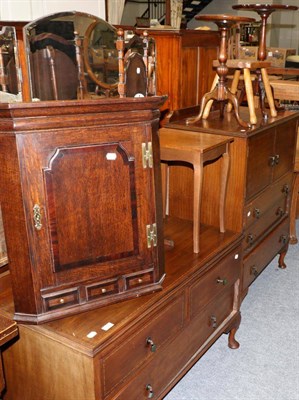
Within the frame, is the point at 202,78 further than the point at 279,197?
No

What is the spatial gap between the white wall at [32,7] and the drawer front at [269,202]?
5.35 feet

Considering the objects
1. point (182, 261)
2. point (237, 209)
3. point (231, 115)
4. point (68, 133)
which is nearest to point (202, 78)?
point (231, 115)

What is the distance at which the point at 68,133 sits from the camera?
146cm

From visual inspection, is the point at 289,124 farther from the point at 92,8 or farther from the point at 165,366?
the point at 165,366

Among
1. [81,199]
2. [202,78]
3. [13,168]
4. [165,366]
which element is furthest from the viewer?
[202,78]

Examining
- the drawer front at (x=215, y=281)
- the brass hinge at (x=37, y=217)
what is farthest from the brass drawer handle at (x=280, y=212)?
the brass hinge at (x=37, y=217)

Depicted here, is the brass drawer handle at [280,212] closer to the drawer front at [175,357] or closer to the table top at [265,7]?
the drawer front at [175,357]

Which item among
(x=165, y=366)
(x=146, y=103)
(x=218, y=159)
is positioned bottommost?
(x=165, y=366)

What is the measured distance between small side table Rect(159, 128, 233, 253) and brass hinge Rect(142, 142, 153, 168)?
1.61 ft

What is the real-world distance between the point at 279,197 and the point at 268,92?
70 cm

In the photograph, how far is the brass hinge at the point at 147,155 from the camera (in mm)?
1627

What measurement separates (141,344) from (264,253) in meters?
1.46

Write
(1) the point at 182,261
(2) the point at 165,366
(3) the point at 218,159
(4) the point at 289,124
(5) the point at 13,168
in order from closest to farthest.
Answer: (5) the point at 13,168 → (2) the point at 165,366 → (1) the point at 182,261 → (3) the point at 218,159 → (4) the point at 289,124

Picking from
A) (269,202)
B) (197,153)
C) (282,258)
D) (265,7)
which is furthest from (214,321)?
(265,7)
